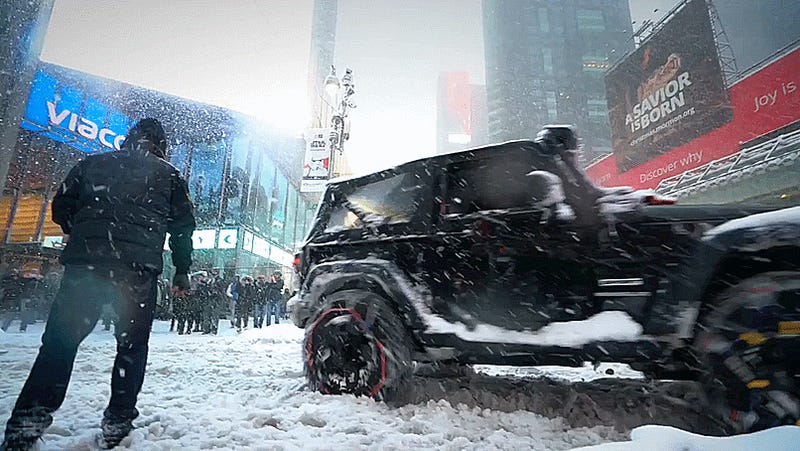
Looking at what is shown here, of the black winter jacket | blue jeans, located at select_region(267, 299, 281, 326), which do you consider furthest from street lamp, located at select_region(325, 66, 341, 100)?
the black winter jacket

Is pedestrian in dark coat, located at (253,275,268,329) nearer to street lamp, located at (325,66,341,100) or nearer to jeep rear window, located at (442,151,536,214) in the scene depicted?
street lamp, located at (325,66,341,100)

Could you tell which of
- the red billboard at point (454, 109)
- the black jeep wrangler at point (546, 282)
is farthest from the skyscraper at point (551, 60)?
the red billboard at point (454, 109)

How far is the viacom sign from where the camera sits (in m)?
13.8

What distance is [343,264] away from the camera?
345 centimetres

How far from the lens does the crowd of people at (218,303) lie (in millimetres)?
10977

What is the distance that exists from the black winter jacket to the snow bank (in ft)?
8.61

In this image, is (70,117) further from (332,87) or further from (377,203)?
(377,203)

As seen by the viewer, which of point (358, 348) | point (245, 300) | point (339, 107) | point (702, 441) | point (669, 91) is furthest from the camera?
point (669, 91)

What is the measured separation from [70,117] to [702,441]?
1988 centimetres

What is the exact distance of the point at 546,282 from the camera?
9.10 ft

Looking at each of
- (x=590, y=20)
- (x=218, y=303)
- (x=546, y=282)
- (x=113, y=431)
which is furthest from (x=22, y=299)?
(x=590, y=20)

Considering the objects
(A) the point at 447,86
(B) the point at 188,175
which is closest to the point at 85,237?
(B) the point at 188,175

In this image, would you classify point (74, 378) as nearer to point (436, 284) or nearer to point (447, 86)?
point (436, 284)

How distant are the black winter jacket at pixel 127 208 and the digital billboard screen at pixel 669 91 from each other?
1947cm
